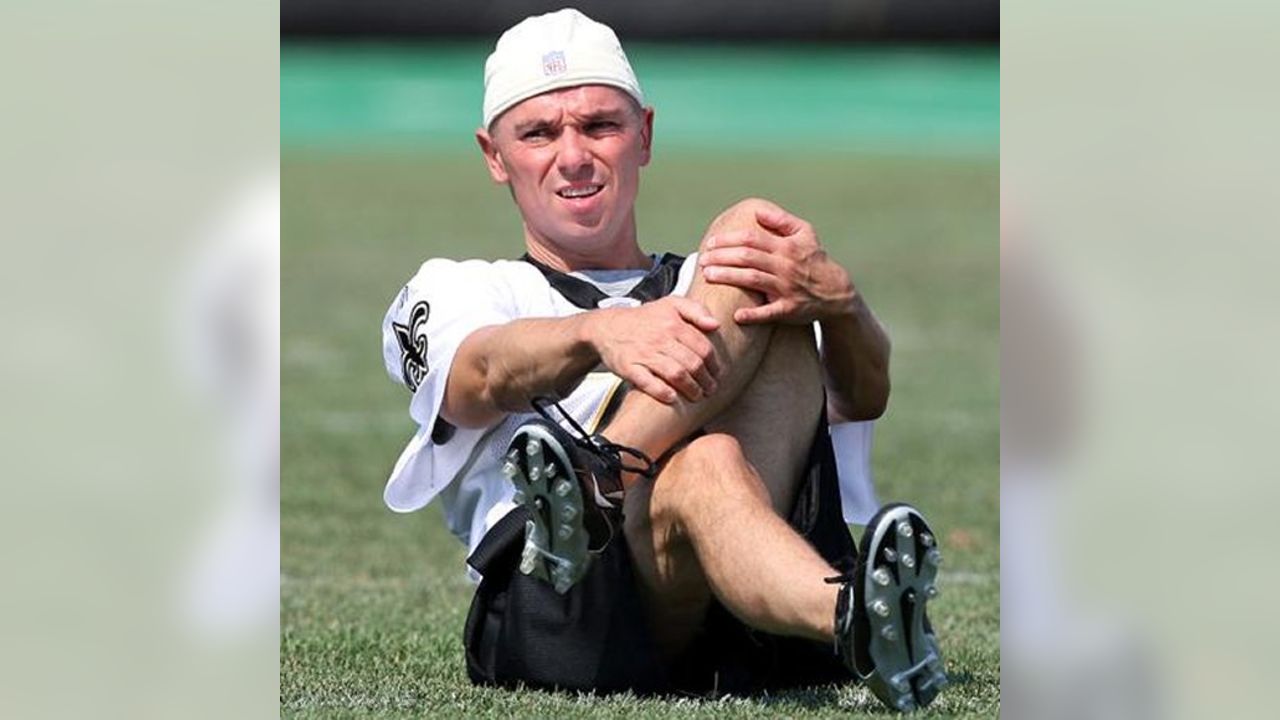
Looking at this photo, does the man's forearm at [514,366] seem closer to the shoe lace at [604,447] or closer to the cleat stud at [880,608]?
the shoe lace at [604,447]

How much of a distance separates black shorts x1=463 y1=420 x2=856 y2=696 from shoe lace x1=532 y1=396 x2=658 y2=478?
6.3 inches

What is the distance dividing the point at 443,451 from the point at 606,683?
513mm

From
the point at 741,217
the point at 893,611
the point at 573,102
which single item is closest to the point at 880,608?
the point at 893,611

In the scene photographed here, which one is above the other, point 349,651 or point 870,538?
point 870,538

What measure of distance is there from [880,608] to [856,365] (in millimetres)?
952

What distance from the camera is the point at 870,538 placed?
3262 mm

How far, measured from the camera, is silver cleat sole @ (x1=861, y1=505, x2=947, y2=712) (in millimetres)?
3264

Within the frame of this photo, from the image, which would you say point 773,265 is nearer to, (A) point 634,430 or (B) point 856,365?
(A) point 634,430

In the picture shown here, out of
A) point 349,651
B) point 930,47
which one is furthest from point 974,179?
point 349,651

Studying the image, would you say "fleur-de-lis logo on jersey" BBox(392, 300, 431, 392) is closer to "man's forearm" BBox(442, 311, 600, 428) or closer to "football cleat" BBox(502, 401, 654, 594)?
A: "man's forearm" BBox(442, 311, 600, 428)

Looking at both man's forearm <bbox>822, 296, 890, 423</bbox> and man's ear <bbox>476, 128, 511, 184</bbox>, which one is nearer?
man's forearm <bbox>822, 296, 890, 423</bbox>

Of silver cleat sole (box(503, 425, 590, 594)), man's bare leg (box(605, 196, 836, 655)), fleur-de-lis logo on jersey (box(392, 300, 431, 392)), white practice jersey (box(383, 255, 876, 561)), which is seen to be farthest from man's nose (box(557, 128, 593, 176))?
silver cleat sole (box(503, 425, 590, 594))
